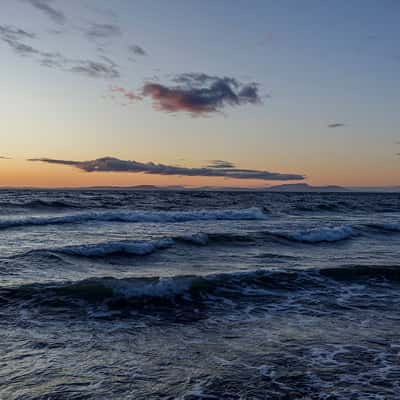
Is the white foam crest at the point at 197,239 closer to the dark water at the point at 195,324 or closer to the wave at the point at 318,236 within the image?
the dark water at the point at 195,324

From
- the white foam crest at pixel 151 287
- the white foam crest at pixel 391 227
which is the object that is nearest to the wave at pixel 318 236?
the white foam crest at pixel 391 227

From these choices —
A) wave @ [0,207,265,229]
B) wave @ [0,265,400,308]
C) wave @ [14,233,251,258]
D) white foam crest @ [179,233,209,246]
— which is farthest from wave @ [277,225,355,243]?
wave @ [0,207,265,229]

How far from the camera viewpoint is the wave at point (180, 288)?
8.51 metres

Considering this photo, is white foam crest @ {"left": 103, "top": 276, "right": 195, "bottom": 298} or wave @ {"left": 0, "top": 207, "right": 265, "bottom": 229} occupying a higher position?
white foam crest @ {"left": 103, "top": 276, "right": 195, "bottom": 298}

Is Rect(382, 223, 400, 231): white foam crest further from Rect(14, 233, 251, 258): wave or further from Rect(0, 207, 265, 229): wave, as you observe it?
Rect(14, 233, 251, 258): wave

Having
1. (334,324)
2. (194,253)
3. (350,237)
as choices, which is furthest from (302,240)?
(334,324)

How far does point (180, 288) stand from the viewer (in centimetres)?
931

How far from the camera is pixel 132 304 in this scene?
8.29 meters

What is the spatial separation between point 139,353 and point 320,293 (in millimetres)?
5514

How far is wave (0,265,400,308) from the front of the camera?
8508 mm

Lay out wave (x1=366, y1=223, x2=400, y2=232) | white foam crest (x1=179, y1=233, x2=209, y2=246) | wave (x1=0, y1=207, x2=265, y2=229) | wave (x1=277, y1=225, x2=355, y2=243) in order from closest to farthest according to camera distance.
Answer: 1. white foam crest (x1=179, y1=233, x2=209, y2=246)
2. wave (x1=277, y1=225, x2=355, y2=243)
3. wave (x1=0, y1=207, x2=265, y2=229)
4. wave (x1=366, y1=223, x2=400, y2=232)

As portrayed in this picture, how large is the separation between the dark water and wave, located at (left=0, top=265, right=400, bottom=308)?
0.14ft

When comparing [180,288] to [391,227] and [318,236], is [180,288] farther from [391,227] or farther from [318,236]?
[391,227]

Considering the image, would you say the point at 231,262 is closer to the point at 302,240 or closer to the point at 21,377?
the point at 302,240
